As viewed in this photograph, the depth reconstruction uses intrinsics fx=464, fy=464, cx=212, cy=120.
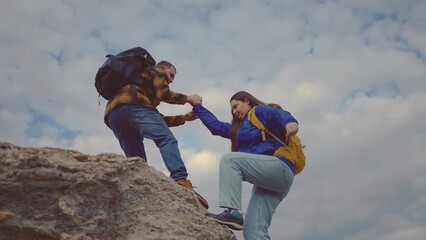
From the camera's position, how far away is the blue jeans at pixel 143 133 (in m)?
6.30

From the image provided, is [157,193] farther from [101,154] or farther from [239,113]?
[239,113]

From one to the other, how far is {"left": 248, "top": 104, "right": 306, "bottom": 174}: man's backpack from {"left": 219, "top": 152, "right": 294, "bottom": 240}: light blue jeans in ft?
0.51

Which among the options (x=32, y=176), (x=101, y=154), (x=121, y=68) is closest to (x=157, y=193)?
(x=101, y=154)

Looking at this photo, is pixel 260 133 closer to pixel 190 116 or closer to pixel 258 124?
pixel 258 124

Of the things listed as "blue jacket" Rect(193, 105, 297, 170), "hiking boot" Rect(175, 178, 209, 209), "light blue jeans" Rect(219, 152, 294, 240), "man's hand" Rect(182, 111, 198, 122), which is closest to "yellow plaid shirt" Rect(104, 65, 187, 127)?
"man's hand" Rect(182, 111, 198, 122)

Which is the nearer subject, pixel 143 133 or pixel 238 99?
pixel 238 99

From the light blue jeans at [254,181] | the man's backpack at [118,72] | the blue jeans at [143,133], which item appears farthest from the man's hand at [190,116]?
the light blue jeans at [254,181]

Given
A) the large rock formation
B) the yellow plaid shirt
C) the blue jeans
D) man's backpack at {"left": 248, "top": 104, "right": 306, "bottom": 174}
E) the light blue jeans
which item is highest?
the yellow plaid shirt

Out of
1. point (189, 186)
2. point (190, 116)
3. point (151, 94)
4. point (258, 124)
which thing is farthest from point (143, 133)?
point (258, 124)

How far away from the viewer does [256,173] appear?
18.1 feet

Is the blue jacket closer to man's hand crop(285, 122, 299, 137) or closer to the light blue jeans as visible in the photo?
man's hand crop(285, 122, 299, 137)

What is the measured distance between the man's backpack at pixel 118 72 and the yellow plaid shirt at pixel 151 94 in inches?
3.9

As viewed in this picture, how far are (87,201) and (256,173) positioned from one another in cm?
198

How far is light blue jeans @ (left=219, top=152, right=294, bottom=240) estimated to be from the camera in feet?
17.6
